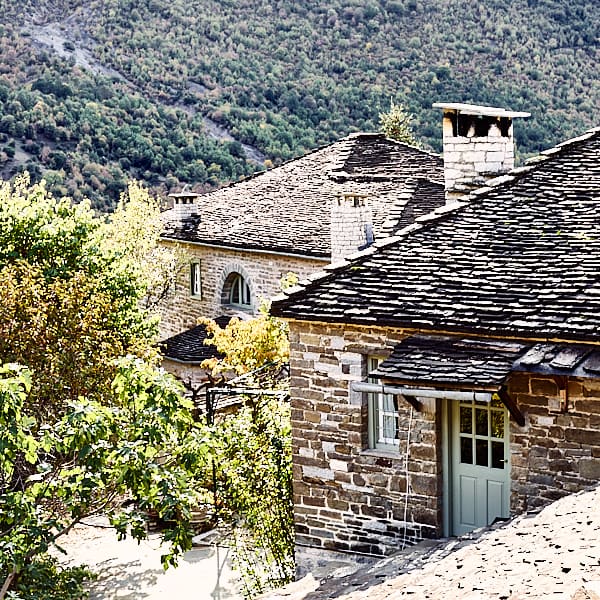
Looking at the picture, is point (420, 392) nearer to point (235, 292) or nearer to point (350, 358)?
point (350, 358)

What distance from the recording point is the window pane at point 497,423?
13.1m

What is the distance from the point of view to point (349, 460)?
13953 mm

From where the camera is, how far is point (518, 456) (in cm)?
1265

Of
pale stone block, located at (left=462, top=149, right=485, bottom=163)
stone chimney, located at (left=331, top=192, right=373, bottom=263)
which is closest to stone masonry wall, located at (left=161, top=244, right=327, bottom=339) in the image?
stone chimney, located at (left=331, top=192, right=373, bottom=263)

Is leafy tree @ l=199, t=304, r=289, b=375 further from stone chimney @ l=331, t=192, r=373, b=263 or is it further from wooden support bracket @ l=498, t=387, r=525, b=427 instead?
wooden support bracket @ l=498, t=387, r=525, b=427

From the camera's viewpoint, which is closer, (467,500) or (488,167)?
(467,500)

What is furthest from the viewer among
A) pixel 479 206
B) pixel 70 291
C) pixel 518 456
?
pixel 70 291

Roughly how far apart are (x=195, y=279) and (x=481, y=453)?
788 inches

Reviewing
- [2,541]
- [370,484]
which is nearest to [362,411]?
[370,484]

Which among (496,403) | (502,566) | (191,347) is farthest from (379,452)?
(191,347)

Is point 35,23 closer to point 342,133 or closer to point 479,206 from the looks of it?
point 342,133

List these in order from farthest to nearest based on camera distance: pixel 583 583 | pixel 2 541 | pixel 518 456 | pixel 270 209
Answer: pixel 270 209 → pixel 518 456 → pixel 2 541 → pixel 583 583

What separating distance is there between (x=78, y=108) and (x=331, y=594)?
152 ft

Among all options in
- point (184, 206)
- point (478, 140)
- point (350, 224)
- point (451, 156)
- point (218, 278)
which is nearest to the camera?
point (478, 140)
